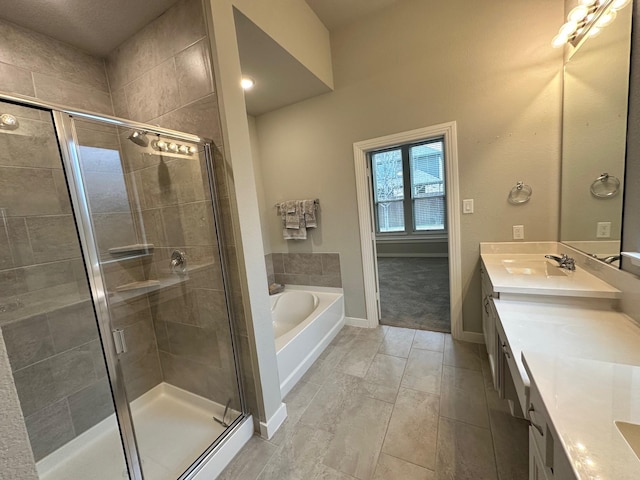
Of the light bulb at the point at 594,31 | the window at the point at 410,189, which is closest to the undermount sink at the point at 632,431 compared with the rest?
the light bulb at the point at 594,31

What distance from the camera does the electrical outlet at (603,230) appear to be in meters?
1.35

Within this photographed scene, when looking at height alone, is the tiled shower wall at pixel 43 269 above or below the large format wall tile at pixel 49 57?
below

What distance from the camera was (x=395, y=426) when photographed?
5.16 ft

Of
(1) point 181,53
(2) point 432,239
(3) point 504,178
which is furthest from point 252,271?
(2) point 432,239

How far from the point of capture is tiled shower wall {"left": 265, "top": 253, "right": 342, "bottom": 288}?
9.55 ft

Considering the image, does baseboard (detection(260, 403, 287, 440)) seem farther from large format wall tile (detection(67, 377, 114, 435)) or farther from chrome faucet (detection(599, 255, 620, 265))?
chrome faucet (detection(599, 255, 620, 265))

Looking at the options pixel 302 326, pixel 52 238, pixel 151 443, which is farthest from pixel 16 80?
pixel 302 326

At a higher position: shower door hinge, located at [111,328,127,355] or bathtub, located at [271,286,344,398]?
shower door hinge, located at [111,328,127,355]

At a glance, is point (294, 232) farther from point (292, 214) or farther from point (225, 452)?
point (225, 452)

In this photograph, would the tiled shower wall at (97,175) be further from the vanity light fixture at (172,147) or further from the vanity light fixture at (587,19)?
the vanity light fixture at (587,19)

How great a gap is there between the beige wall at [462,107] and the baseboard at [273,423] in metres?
1.41

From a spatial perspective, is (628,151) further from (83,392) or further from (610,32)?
(83,392)

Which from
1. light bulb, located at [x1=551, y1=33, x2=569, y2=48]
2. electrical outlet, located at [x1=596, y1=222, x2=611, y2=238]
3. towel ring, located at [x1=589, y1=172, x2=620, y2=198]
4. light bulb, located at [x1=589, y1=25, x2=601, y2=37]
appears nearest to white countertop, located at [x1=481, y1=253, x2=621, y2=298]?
electrical outlet, located at [x1=596, y1=222, x2=611, y2=238]

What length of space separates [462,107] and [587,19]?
0.78m
